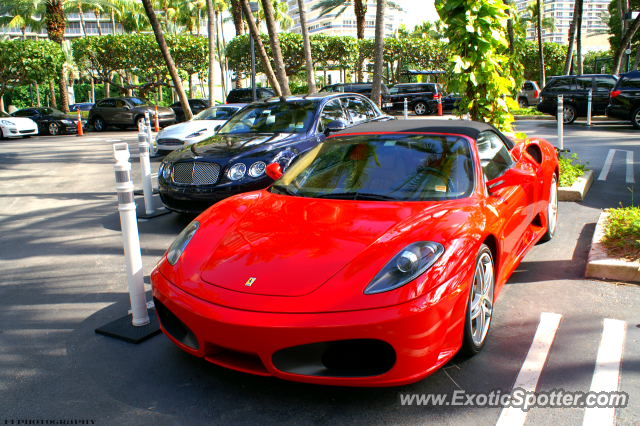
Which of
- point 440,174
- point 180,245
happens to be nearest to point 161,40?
point 180,245

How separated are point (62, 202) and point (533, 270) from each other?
6953 mm

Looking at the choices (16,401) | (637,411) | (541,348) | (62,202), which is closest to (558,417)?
(637,411)

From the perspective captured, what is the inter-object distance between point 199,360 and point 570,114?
18.5 metres

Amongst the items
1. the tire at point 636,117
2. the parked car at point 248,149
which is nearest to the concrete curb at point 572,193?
the parked car at point 248,149

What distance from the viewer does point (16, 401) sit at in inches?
108

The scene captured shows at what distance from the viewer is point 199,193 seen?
20.1 feet

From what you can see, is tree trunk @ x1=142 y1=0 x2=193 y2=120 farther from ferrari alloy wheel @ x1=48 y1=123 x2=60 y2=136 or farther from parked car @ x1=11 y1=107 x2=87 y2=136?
ferrari alloy wheel @ x1=48 y1=123 x2=60 y2=136

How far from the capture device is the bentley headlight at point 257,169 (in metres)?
6.18

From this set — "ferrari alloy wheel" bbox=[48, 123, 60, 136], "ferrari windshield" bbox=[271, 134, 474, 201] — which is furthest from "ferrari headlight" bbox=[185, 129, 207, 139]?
"ferrari alloy wheel" bbox=[48, 123, 60, 136]

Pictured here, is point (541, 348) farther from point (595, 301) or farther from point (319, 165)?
point (319, 165)

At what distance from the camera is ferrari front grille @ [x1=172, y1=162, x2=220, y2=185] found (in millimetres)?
6168

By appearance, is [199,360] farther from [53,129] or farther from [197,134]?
[53,129]

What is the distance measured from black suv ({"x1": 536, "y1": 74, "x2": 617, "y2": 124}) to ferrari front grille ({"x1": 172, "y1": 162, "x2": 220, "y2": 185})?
1586 centimetres

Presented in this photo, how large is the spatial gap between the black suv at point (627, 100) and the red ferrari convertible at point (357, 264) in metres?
14.4
